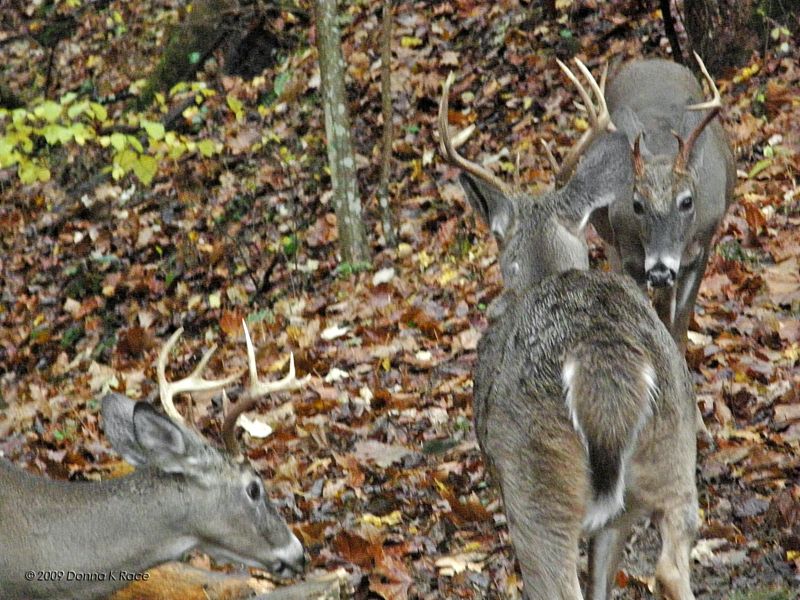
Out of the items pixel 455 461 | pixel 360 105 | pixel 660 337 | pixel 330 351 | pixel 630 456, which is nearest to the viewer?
pixel 630 456

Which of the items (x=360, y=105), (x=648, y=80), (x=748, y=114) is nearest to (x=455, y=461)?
(x=648, y=80)

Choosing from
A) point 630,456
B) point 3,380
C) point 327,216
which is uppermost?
point 630,456

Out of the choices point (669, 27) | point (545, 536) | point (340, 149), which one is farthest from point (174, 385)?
point (669, 27)

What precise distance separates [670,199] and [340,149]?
3.89 m

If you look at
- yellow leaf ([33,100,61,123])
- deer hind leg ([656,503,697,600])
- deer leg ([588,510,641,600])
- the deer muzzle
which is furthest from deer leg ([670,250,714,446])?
yellow leaf ([33,100,61,123])

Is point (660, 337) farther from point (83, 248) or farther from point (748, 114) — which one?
point (83, 248)

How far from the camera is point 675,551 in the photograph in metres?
3.89

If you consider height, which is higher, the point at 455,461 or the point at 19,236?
the point at 455,461

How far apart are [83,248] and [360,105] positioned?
3270mm

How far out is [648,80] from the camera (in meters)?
8.91

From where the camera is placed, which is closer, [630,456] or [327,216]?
[630,456]

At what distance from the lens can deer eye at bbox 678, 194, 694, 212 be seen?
7379mm

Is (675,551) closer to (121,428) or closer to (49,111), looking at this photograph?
(121,428)
